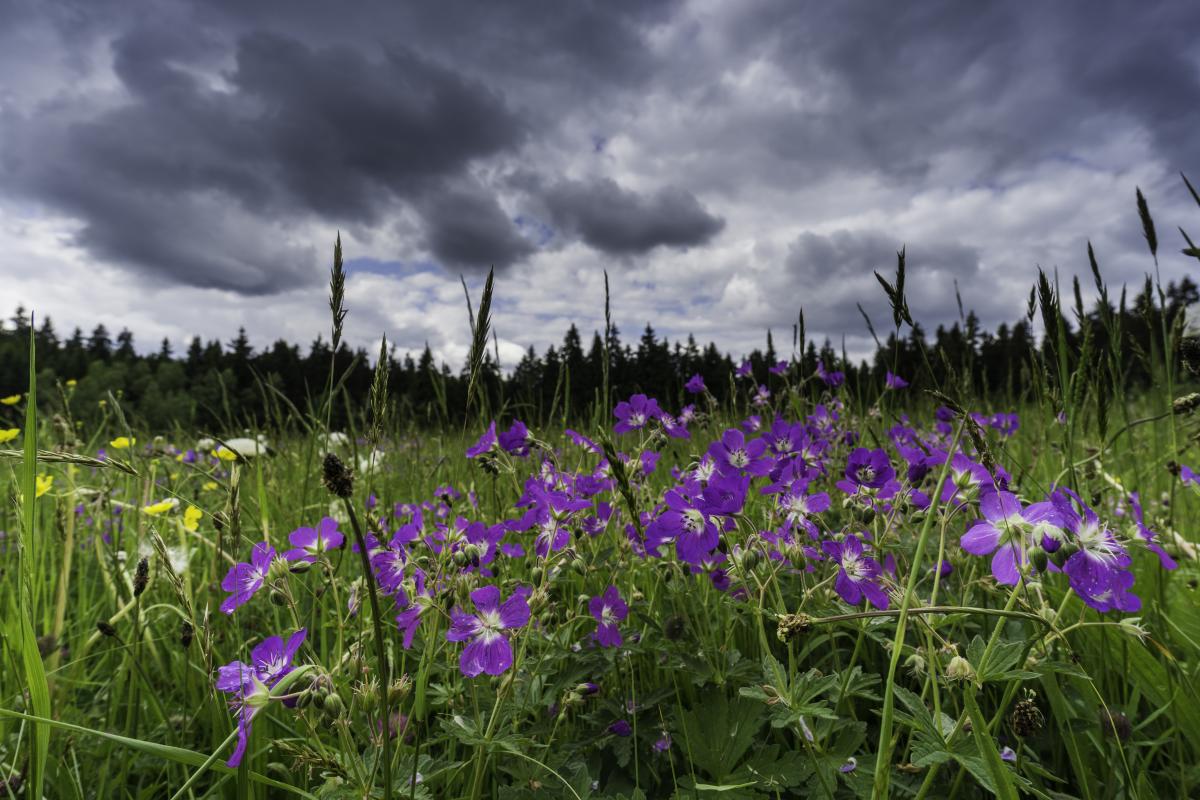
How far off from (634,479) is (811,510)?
0.78 m

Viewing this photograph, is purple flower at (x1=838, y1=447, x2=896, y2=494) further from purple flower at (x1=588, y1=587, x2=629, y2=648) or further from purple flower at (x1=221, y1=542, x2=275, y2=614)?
purple flower at (x1=221, y1=542, x2=275, y2=614)

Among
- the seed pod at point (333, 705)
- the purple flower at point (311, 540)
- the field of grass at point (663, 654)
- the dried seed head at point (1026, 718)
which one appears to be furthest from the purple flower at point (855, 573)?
the purple flower at point (311, 540)

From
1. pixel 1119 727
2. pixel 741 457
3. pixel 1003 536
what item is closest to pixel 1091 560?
pixel 1003 536

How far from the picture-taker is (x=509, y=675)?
1291 mm

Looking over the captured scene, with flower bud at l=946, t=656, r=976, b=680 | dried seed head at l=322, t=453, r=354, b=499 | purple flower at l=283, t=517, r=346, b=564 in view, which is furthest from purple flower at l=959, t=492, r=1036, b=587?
purple flower at l=283, t=517, r=346, b=564

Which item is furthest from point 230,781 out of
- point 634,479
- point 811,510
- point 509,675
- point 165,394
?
point 165,394

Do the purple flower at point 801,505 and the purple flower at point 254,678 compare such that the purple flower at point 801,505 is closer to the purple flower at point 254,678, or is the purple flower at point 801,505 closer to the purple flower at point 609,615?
the purple flower at point 609,615

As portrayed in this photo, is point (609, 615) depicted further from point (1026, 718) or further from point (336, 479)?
point (336, 479)

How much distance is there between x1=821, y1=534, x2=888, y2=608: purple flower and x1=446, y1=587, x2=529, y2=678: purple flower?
2.63ft

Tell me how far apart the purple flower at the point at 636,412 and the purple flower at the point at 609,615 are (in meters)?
0.80

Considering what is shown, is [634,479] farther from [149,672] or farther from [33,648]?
[149,672]

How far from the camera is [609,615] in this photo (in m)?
1.72

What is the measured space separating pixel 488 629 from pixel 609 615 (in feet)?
1.51

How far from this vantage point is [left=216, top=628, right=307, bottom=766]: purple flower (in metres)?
1.04
